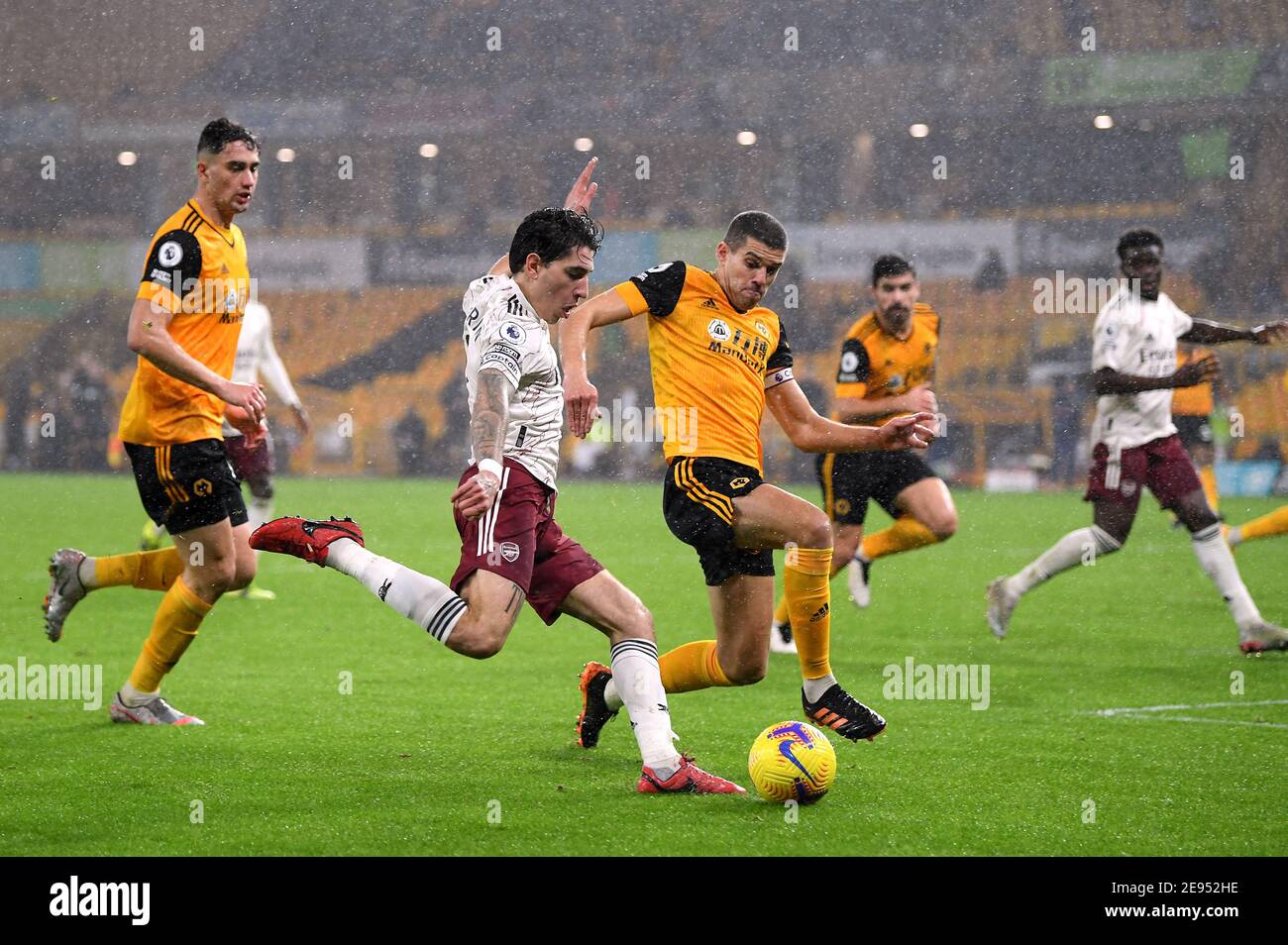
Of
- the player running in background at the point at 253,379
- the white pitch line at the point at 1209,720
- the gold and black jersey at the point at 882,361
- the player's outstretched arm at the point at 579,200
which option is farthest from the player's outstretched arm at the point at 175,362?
the player running in background at the point at 253,379

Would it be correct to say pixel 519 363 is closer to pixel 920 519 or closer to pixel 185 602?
pixel 185 602

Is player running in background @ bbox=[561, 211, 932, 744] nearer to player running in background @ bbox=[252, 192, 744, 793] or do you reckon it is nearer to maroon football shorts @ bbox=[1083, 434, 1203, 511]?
player running in background @ bbox=[252, 192, 744, 793]

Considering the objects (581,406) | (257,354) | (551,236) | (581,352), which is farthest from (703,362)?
(257,354)

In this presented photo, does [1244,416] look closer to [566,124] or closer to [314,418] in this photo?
[566,124]

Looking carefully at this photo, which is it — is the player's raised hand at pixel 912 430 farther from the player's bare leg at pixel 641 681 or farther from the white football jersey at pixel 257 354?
the white football jersey at pixel 257 354

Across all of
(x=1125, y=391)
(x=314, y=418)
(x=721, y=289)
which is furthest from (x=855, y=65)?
(x=721, y=289)

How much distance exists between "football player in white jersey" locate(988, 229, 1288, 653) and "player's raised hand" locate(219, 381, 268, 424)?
4572mm

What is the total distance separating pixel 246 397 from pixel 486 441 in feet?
4.60

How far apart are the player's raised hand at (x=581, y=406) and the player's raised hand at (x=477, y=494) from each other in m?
0.31

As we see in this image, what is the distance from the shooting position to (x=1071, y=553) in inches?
327

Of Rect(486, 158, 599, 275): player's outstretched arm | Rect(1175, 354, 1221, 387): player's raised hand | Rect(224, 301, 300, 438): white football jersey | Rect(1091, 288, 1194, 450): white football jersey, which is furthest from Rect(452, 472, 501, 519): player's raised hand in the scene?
Rect(224, 301, 300, 438): white football jersey

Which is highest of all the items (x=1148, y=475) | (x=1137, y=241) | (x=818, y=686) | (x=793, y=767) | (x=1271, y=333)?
(x=1137, y=241)

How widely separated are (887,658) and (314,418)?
23.3m

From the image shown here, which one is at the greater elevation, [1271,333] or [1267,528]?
[1271,333]
